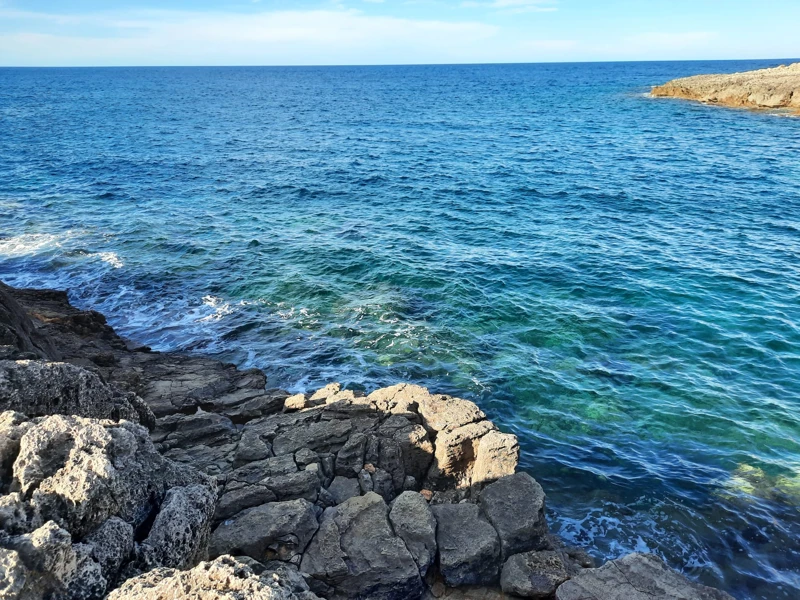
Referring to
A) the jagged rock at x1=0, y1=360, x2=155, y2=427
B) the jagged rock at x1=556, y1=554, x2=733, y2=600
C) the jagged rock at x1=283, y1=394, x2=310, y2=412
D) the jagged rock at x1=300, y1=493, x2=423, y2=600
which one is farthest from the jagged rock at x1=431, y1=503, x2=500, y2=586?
the jagged rock at x1=0, y1=360, x2=155, y2=427

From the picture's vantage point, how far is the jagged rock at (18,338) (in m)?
13.5

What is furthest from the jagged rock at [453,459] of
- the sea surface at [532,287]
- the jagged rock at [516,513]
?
the sea surface at [532,287]

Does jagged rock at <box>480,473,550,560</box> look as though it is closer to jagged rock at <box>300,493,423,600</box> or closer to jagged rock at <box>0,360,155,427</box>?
jagged rock at <box>300,493,423,600</box>

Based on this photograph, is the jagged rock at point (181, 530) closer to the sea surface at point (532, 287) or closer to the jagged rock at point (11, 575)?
the jagged rock at point (11, 575)

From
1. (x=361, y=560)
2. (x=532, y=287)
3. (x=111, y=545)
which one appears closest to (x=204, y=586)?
(x=111, y=545)

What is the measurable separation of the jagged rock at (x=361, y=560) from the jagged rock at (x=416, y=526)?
7.7 inches

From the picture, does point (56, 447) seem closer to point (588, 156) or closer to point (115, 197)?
point (115, 197)

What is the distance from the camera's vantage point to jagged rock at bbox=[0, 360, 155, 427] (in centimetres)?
1060

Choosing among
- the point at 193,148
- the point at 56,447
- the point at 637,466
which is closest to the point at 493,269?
the point at 637,466

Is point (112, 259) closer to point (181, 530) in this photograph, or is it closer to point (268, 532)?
point (268, 532)

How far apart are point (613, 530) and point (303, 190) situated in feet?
131

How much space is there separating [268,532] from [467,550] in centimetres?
425

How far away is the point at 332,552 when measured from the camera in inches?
464

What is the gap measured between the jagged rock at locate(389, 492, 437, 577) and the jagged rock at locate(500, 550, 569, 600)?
Answer: 1.67 meters
